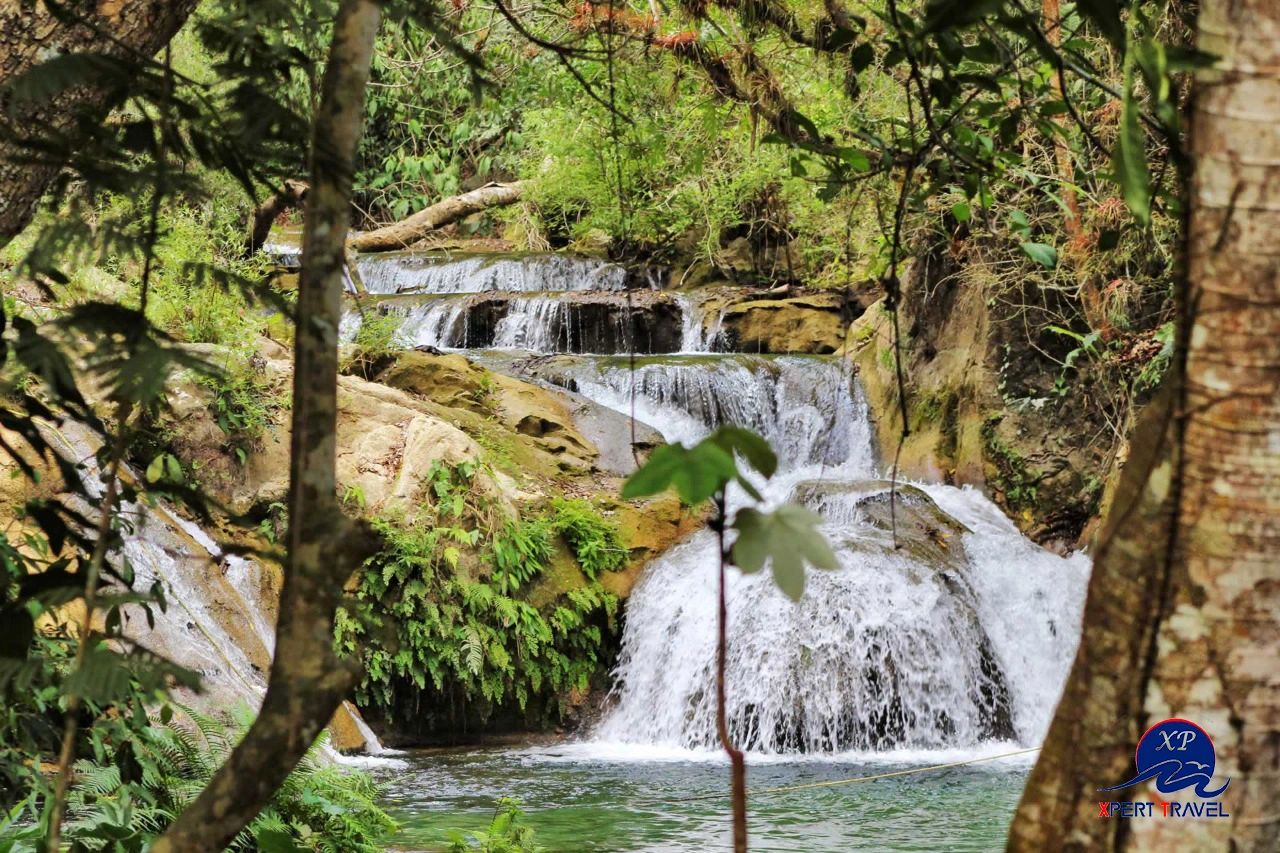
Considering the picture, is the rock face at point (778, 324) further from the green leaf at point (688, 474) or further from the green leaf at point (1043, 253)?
the green leaf at point (688, 474)

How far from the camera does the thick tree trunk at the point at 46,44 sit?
255 cm

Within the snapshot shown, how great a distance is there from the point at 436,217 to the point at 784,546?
1631 cm

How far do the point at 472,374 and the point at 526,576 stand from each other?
2.53 meters

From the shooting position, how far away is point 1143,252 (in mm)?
9078

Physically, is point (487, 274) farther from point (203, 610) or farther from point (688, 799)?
point (688, 799)

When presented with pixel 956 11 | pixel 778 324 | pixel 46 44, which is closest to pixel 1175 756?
pixel 956 11

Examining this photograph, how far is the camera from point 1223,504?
1271 millimetres

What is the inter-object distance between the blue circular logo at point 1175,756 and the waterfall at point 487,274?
14510 mm

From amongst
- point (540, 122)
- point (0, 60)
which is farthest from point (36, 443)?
point (540, 122)

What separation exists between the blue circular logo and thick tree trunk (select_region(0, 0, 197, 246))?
7.29 ft

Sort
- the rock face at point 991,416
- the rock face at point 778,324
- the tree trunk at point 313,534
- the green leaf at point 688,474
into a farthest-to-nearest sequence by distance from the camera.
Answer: the rock face at point 778,324
the rock face at point 991,416
the tree trunk at point 313,534
the green leaf at point 688,474

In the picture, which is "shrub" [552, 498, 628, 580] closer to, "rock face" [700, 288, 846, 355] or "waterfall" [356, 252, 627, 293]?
"rock face" [700, 288, 846, 355]

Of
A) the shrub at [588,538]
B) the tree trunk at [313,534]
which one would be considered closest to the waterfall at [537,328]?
the shrub at [588,538]

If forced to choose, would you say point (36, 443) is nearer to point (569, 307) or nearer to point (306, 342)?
point (306, 342)
